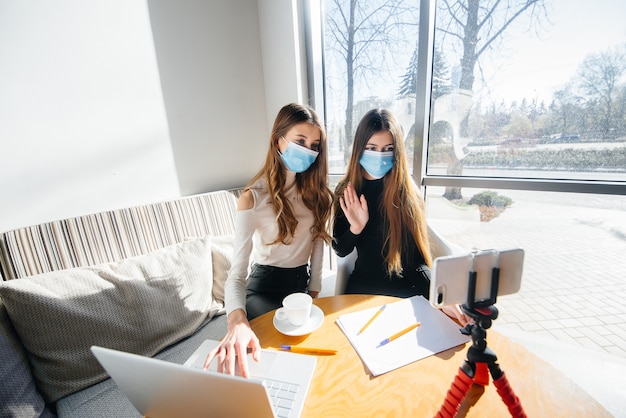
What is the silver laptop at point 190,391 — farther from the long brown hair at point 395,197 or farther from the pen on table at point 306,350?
the long brown hair at point 395,197

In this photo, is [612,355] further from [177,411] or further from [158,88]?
[158,88]

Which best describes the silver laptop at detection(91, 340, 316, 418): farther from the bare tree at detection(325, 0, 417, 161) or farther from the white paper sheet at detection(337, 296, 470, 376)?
the bare tree at detection(325, 0, 417, 161)

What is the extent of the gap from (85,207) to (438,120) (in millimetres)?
2094

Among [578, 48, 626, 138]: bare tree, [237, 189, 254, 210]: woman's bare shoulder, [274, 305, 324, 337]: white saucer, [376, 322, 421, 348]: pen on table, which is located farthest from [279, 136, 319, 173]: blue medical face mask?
[578, 48, 626, 138]: bare tree

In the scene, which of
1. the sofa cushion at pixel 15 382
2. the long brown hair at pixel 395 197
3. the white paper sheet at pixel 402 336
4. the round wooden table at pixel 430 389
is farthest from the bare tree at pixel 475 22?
the sofa cushion at pixel 15 382

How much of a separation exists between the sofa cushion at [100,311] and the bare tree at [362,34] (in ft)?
5.05

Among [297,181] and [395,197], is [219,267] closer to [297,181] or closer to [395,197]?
[297,181]

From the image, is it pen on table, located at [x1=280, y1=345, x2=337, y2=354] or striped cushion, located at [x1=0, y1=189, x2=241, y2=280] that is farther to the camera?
striped cushion, located at [x1=0, y1=189, x2=241, y2=280]

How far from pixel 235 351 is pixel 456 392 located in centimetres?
49

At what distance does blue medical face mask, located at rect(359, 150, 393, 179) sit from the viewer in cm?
118

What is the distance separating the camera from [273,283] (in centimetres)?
125

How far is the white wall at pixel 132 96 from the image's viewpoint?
1151mm

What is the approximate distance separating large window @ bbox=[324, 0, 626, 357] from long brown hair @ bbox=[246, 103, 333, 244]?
881mm

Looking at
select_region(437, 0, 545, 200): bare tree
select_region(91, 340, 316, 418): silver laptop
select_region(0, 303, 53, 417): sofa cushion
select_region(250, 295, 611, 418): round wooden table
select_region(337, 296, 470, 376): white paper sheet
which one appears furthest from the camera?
select_region(437, 0, 545, 200): bare tree
